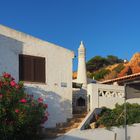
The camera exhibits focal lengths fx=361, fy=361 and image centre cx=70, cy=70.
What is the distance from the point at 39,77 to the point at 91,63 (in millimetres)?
38235

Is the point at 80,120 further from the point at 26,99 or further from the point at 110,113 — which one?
the point at 26,99

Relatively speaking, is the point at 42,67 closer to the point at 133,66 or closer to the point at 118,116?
the point at 118,116

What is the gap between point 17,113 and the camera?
13.7 metres

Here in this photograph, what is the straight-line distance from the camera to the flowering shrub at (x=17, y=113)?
13578mm

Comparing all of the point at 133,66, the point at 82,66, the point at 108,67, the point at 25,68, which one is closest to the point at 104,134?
the point at 25,68

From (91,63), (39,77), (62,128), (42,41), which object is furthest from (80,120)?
(91,63)

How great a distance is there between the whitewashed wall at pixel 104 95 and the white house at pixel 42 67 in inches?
44.6

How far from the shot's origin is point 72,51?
18.8 meters

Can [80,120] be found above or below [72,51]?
below

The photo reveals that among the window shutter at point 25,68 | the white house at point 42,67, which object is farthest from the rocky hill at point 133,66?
the window shutter at point 25,68

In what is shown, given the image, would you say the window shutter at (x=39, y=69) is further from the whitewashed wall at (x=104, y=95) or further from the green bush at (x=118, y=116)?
the green bush at (x=118, y=116)

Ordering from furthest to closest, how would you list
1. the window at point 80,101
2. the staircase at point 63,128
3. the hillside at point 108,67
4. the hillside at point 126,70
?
the hillside at point 108,67, the hillside at point 126,70, the window at point 80,101, the staircase at point 63,128

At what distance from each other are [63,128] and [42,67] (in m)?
3.19

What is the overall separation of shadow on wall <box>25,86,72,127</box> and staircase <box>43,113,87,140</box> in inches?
13.1
